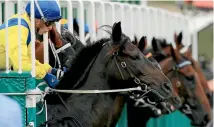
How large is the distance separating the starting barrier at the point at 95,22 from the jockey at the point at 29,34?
2.6 inches

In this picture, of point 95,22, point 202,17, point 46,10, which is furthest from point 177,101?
point 202,17

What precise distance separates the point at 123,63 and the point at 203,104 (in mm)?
3860

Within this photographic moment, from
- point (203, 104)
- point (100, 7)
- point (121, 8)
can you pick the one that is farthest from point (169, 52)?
point (100, 7)

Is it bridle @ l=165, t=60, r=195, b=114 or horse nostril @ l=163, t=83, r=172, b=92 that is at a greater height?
horse nostril @ l=163, t=83, r=172, b=92

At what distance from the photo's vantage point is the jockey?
594cm

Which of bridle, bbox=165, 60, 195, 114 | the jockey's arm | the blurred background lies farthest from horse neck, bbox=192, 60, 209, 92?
the jockey's arm

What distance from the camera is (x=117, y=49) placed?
6.21 m

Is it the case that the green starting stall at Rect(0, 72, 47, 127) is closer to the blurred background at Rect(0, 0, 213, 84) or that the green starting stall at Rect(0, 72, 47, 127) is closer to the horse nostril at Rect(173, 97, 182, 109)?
the horse nostril at Rect(173, 97, 182, 109)

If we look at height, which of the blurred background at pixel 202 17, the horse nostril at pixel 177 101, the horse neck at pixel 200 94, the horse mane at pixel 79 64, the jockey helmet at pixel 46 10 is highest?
the jockey helmet at pixel 46 10

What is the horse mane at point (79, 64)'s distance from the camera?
6.04 metres

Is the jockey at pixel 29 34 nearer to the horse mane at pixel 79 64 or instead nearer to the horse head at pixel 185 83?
the horse mane at pixel 79 64

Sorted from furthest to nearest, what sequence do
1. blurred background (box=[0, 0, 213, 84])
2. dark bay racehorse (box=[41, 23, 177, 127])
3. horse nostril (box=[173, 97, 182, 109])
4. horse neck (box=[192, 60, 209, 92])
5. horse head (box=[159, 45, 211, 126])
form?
1. blurred background (box=[0, 0, 213, 84])
2. horse neck (box=[192, 60, 209, 92])
3. horse head (box=[159, 45, 211, 126])
4. horse nostril (box=[173, 97, 182, 109])
5. dark bay racehorse (box=[41, 23, 177, 127])

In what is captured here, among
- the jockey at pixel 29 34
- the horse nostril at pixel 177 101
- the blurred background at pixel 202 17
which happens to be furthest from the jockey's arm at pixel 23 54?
the blurred background at pixel 202 17

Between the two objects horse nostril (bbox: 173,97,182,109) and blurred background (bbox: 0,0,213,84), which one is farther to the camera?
blurred background (bbox: 0,0,213,84)
